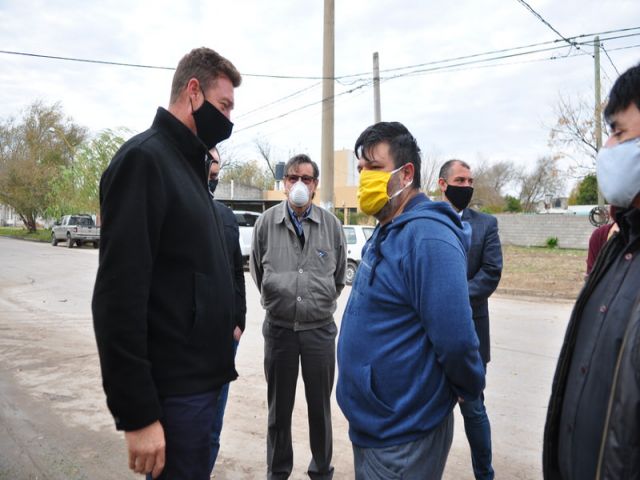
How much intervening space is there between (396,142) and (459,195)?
163 cm

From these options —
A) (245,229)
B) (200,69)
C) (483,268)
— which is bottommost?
(483,268)

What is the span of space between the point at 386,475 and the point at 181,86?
1807 mm

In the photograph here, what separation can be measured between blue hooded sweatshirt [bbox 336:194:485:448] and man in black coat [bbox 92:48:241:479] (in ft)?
1.88

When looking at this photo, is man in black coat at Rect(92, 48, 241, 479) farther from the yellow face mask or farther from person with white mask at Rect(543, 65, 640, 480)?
person with white mask at Rect(543, 65, 640, 480)

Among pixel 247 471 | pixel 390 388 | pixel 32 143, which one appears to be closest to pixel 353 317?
pixel 390 388

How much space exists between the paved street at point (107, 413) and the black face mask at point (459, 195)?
1892 millimetres

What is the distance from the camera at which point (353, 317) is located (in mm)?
2176

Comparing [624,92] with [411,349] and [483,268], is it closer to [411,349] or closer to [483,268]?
[411,349]

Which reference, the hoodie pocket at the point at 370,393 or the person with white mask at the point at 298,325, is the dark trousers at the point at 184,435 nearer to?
the hoodie pocket at the point at 370,393

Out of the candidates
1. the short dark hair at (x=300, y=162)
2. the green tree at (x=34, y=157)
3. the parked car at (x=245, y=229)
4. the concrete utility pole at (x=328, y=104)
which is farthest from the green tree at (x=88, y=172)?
the short dark hair at (x=300, y=162)

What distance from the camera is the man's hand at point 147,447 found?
66.6 inches

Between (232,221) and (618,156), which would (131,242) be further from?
(232,221)

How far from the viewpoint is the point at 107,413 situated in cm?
451

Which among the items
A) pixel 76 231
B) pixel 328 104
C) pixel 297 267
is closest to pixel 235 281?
pixel 297 267
